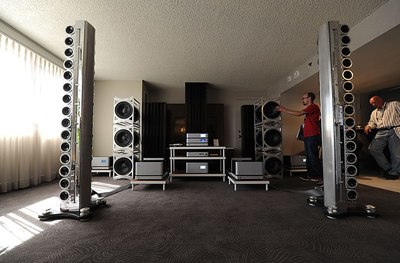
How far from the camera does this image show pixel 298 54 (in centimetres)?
354

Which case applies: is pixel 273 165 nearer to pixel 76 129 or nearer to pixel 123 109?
pixel 123 109

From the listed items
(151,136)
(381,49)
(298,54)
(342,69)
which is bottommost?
(151,136)

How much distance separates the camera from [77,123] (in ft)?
5.75

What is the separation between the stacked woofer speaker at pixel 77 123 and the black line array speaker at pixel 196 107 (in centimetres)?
321

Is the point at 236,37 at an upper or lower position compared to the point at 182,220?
upper

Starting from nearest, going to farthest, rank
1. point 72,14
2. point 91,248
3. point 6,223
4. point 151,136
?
point 91,248
point 6,223
point 72,14
point 151,136

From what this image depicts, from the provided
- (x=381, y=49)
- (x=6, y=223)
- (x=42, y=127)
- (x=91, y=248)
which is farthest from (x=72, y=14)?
(x=381, y=49)

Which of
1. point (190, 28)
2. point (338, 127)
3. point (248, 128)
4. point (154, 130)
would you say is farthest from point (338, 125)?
point (154, 130)

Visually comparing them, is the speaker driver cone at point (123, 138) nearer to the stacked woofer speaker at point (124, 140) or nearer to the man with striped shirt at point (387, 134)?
the stacked woofer speaker at point (124, 140)

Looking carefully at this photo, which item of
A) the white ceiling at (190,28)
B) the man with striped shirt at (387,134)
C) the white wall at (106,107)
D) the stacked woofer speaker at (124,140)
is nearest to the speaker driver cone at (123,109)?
the stacked woofer speaker at (124,140)

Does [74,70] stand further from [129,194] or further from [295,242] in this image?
[295,242]

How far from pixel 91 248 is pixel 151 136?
135 inches

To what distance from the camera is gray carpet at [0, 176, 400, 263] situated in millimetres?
1141

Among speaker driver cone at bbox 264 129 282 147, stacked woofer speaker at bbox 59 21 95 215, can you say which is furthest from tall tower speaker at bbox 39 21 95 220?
speaker driver cone at bbox 264 129 282 147
